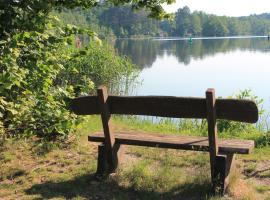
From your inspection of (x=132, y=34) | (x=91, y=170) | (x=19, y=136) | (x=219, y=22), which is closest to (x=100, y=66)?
(x=19, y=136)

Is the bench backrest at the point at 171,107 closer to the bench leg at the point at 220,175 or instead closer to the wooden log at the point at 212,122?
the wooden log at the point at 212,122

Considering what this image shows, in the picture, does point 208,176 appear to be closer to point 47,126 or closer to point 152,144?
point 152,144

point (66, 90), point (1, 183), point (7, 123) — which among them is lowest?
point (1, 183)

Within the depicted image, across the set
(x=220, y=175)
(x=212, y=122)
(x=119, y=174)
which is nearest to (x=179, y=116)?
(x=212, y=122)

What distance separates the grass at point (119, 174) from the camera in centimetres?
477

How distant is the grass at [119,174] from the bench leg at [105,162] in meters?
0.09

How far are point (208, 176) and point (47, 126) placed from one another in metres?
2.46

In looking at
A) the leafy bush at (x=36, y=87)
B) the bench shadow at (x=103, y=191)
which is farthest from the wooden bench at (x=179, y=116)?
the leafy bush at (x=36, y=87)

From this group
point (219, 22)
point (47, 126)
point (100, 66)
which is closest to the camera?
point (47, 126)

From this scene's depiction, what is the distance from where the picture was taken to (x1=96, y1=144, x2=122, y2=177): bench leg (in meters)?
5.24

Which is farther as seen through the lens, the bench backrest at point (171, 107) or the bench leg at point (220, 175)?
the bench leg at point (220, 175)

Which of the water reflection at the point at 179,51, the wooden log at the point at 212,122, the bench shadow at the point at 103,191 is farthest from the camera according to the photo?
the water reflection at the point at 179,51

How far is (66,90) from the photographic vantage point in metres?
6.44

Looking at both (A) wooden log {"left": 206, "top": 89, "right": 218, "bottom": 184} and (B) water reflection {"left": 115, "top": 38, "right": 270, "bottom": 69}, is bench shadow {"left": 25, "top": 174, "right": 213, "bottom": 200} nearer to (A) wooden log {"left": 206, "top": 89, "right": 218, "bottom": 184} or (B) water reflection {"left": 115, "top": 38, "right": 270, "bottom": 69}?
(A) wooden log {"left": 206, "top": 89, "right": 218, "bottom": 184}
